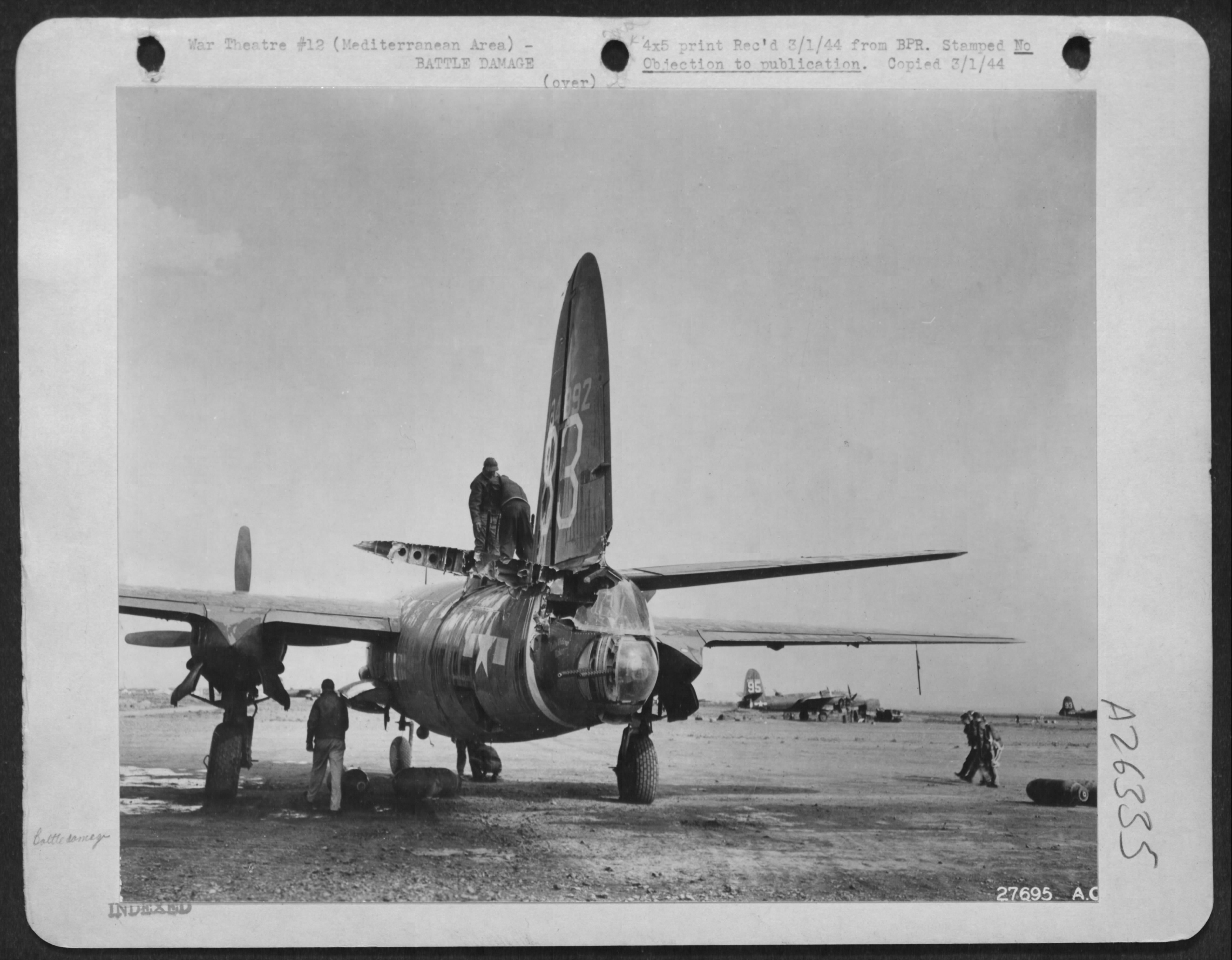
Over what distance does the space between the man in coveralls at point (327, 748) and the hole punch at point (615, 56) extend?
3.37m

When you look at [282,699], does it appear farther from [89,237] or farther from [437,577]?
[89,237]

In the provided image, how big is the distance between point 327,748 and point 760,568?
2.33m

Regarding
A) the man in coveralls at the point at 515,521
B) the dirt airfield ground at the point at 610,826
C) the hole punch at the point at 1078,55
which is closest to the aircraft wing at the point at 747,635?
the dirt airfield ground at the point at 610,826

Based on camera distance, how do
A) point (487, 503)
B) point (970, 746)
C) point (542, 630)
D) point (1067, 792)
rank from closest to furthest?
point (542, 630)
point (1067, 792)
point (487, 503)
point (970, 746)

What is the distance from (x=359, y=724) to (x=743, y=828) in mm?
1974

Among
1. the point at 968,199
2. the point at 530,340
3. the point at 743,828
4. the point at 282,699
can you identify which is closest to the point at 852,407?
the point at 968,199

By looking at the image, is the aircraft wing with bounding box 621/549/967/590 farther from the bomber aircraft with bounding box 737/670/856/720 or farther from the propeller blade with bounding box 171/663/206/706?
the propeller blade with bounding box 171/663/206/706

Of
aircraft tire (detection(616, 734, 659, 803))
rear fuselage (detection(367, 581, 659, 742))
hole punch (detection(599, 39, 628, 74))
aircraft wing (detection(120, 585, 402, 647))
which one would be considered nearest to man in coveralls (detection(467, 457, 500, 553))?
rear fuselage (detection(367, 581, 659, 742))

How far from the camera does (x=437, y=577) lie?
551 cm

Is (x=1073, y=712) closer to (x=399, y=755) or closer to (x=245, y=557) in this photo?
(x=399, y=755)

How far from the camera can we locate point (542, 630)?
4.39 metres

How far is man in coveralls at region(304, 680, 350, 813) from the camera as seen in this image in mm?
4902

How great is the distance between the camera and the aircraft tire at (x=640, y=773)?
16.3ft

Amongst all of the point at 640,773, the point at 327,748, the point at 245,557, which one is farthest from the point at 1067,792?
the point at 245,557
